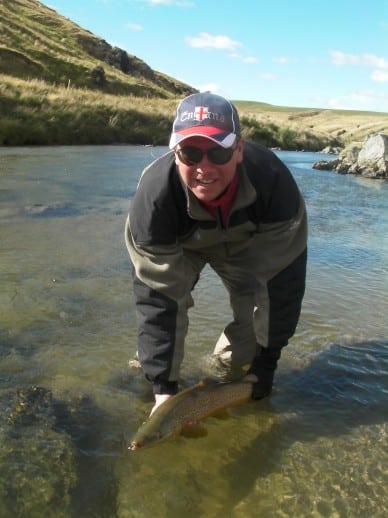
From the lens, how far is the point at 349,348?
4.67m

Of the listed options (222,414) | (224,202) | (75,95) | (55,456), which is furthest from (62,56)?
(55,456)

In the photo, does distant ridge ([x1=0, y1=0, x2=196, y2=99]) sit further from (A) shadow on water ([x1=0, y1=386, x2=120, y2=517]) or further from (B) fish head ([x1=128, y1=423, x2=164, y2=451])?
(B) fish head ([x1=128, y1=423, x2=164, y2=451])

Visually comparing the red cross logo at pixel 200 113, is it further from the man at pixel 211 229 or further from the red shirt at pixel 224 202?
the red shirt at pixel 224 202

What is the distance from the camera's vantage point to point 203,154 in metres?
2.72

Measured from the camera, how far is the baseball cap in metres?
2.68

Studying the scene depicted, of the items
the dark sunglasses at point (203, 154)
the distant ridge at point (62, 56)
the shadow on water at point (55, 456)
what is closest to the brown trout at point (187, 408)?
the shadow on water at point (55, 456)

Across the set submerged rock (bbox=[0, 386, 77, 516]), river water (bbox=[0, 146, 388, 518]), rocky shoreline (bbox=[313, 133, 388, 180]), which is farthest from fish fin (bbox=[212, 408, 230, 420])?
rocky shoreline (bbox=[313, 133, 388, 180])

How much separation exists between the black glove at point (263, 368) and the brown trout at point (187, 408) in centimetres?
8

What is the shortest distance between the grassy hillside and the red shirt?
18.2 meters

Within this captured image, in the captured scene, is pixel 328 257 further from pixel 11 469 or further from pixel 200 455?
pixel 11 469

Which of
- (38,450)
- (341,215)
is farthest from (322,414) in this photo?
(341,215)

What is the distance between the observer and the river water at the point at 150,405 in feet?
9.12

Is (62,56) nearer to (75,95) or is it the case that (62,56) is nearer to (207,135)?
(75,95)

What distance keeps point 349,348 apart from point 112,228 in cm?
488
